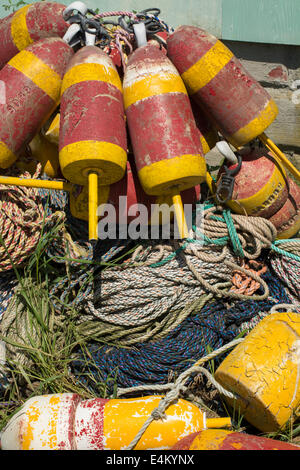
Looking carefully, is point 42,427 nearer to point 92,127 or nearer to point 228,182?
point 92,127

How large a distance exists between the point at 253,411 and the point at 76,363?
36.2 inches

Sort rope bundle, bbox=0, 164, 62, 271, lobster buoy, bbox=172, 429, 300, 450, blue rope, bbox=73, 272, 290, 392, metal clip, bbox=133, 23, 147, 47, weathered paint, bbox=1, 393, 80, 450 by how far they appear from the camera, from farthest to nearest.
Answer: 1. metal clip, bbox=133, 23, 147, 47
2. rope bundle, bbox=0, 164, 62, 271
3. blue rope, bbox=73, 272, 290, 392
4. weathered paint, bbox=1, 393, 80, 450
5. lobster buoy, bbox=172, 429, 300, 450

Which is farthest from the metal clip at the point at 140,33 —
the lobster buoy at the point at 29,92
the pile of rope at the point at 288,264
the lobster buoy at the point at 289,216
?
the pile of rope at the point at 288,264

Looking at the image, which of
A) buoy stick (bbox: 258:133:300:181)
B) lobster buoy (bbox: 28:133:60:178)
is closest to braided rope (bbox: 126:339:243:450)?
buoy stick (bbox: 258:133:300:181)

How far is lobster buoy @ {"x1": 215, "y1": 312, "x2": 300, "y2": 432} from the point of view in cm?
180

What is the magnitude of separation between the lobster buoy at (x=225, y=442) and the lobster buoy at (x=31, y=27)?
92.2 inches

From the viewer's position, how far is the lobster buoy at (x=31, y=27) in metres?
2.58

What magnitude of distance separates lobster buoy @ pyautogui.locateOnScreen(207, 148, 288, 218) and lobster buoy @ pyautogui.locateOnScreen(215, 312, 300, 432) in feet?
2.61

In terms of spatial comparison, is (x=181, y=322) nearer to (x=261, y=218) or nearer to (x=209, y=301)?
(x=209, y=301)

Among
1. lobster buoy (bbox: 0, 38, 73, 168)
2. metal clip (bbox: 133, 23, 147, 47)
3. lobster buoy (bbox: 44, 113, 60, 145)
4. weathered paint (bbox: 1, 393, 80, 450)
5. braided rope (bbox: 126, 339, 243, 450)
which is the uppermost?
metal clip (bbox: 133, 23, 147, 47)

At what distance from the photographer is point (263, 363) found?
187cm

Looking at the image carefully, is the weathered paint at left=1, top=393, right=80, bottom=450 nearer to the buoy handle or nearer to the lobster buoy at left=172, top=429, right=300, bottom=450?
the lobster buoy at left=172, top=429, right=300, bottom=450

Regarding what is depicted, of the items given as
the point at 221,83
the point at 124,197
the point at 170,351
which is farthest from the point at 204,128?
the point at 170,351

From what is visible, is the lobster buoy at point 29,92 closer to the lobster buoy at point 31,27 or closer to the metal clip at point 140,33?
the lobster buoy at point 31,27
